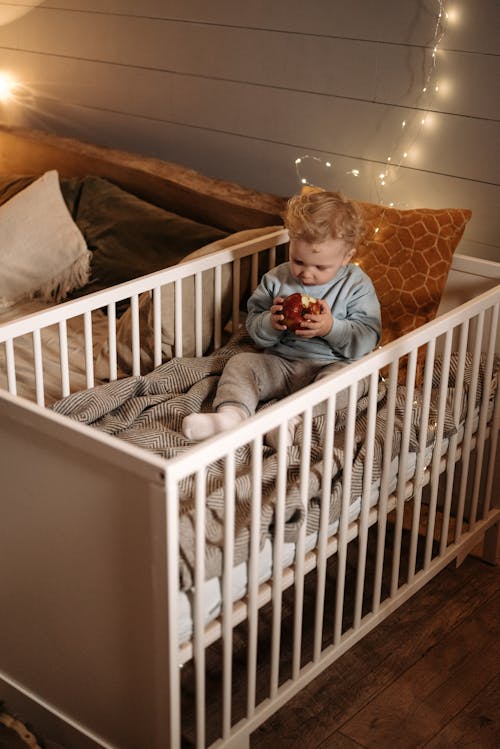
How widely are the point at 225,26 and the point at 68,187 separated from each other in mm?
697

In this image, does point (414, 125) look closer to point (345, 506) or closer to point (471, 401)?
point (471, 401)

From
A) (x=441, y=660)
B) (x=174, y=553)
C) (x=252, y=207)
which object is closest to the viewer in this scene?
(x=174, y=553)

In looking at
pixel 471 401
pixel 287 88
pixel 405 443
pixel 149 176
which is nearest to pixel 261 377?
pixel 405 443

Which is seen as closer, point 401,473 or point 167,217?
point 401,473

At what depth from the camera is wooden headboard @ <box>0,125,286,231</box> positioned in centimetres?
266

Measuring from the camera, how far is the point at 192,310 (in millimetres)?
2250

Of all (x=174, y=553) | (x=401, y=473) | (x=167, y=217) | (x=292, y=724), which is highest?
(x=167, y=217)

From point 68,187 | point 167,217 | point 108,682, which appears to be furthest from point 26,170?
point 108,682

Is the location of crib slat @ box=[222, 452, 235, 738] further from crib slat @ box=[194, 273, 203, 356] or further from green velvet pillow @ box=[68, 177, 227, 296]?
green velvet pillow @ box=[68, 177, 227, 296]

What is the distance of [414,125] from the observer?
7.80ft

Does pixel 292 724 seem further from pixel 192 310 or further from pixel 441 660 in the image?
pixel 192 310

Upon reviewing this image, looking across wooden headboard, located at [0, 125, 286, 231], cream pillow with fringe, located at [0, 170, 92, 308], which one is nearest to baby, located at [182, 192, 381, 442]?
wooden headboard, located at [0, 125, 286, 231]

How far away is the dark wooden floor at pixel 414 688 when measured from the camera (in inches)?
70.1

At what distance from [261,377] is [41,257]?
1036 millimetres
